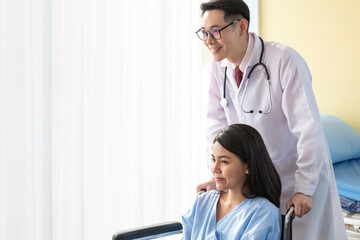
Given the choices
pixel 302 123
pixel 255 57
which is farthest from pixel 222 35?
pixel 302 123

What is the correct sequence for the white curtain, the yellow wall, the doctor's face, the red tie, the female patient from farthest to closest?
the yellow wall < the white curtain < the red tie < the doctor's face < the female patient

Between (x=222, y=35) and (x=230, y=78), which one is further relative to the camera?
(x=230, y=78)

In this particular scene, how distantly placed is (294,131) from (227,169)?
26 cm

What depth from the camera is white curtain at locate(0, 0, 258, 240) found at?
1.88 m

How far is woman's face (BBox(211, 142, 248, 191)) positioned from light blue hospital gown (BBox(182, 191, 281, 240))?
81 mm

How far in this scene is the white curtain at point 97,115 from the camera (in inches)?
74.1

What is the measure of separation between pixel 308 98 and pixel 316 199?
34 centimetres

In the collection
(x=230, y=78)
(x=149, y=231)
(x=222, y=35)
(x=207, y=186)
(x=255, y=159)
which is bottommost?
(x=149, y=231)

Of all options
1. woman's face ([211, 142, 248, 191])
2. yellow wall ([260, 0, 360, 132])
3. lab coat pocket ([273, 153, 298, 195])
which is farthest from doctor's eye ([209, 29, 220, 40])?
yellow wall ([260, 0, 360, 132])

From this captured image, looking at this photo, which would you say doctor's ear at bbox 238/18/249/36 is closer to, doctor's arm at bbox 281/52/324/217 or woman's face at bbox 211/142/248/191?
doctor's arm at bbox 281/52/324/217

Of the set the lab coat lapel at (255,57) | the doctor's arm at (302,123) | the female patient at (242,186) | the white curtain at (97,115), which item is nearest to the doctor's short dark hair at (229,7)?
the lab coat lapel at (255,57)

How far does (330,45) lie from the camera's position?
10.1 ft

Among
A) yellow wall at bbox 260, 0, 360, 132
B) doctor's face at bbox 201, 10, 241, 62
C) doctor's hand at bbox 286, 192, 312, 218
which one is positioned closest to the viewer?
doctor's hand at bbox 286, 192, 312, 218

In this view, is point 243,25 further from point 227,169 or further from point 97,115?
point 97,115
